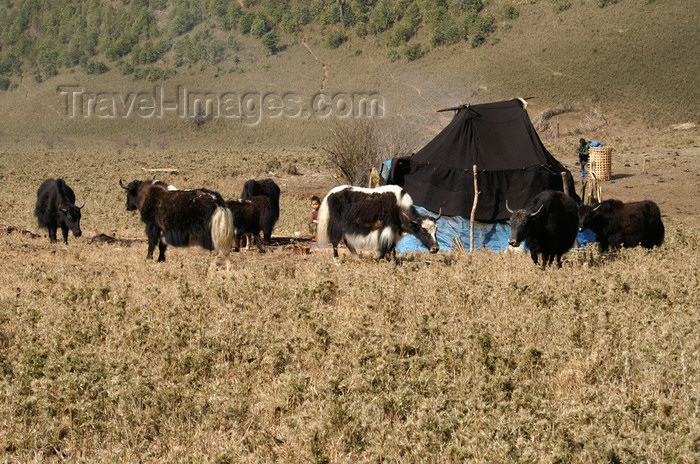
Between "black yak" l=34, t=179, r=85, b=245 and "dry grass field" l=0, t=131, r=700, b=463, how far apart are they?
336 centimetres

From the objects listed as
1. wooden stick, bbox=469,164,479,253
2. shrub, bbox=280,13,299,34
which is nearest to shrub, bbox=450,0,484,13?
shrub, bbox=280,13,299,34

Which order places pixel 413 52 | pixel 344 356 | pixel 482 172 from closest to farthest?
pixel 344 356
pixel 482 172
pixel 413 52

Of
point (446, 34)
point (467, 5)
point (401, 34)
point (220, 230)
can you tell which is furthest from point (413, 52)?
point (220, 230)

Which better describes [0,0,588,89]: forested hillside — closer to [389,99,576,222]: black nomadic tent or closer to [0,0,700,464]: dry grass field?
[389,99,576,222]: black nomadic tent

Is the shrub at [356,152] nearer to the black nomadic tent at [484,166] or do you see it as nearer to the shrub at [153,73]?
the black nomadic tent at [484,166]

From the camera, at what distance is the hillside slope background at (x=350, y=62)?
5603 centimetres

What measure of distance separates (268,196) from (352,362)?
9.41 metres

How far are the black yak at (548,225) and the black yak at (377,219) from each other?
1.40 meters

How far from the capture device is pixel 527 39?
67.5 metres

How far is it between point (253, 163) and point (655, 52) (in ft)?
133

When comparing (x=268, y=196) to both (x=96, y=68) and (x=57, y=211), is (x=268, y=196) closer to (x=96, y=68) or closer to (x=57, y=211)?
(x=57, y=211)

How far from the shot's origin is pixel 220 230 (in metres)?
10.1

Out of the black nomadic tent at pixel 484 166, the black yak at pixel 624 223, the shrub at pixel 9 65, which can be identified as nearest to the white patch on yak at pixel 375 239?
the black nomadic tent at pixel 484 166

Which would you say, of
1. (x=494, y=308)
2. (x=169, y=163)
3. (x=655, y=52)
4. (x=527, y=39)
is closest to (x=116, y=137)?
(x=169, y=163)
